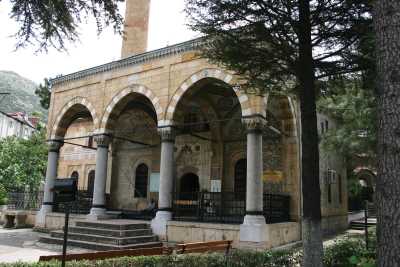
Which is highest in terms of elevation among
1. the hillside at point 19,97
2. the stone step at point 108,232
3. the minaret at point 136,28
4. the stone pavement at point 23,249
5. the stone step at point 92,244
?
the hillside at point 19,97

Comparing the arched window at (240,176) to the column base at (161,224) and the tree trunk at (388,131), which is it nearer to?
the column base at (161,224)

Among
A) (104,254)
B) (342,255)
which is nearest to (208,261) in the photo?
(104,254)

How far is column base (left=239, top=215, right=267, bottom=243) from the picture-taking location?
31.5 ft

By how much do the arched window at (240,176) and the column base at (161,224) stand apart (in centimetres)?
399

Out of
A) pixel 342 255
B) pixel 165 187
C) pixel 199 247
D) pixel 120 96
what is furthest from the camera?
pixel 120 96

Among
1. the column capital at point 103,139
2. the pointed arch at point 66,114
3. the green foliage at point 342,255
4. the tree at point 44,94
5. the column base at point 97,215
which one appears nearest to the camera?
the green foliage at point 342,255

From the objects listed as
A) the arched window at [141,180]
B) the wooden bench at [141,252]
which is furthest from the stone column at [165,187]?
the arched window at [141,180]

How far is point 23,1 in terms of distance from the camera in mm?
6316

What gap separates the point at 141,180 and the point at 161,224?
6.40m

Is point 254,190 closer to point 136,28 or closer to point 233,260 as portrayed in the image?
point 233,260

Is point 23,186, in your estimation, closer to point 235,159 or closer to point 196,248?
point 235,159

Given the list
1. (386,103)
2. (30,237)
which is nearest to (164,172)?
(30,237)

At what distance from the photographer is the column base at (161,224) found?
1128cm

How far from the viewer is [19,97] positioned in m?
103
